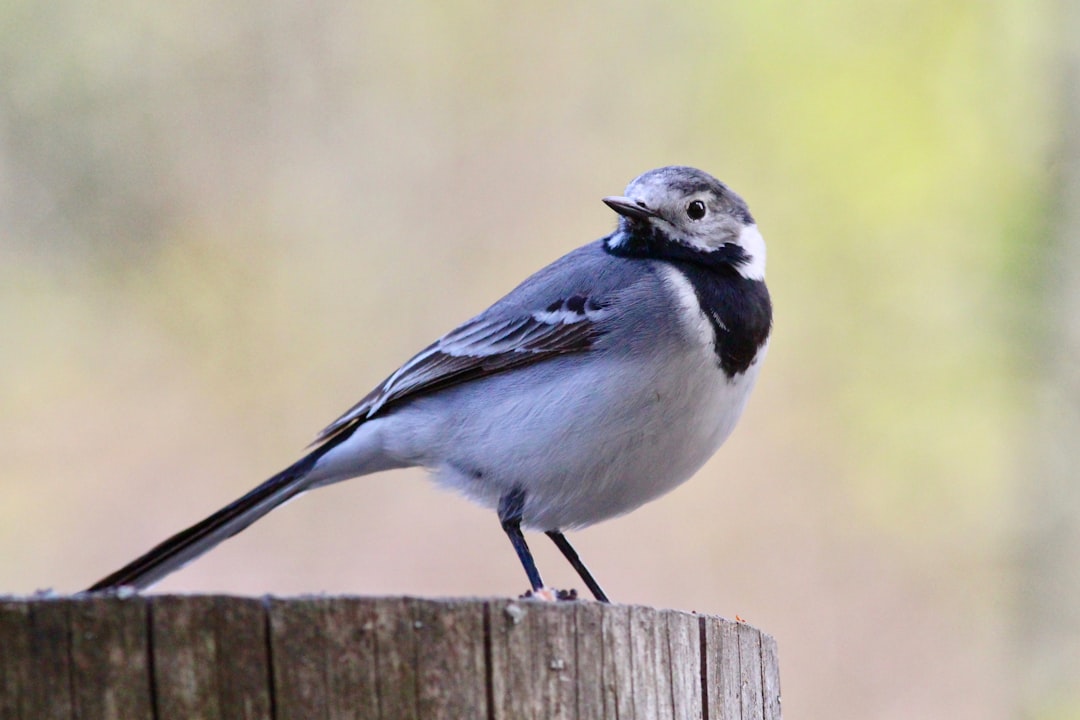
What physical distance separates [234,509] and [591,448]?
1.41m

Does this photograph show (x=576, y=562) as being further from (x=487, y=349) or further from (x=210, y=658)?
(x=210, y=658)

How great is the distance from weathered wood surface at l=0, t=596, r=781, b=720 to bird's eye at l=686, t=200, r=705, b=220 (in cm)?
272

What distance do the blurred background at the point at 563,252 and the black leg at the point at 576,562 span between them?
2.85 metres

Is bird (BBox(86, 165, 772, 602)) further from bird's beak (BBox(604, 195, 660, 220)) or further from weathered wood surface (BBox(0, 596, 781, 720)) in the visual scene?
weathered wood surface (BBox(0, 596, 781, 720))

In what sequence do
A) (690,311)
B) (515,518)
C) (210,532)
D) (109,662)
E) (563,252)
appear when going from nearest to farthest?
(109,662)
(210,532)
(690,311)
(515,518)
(563,252)

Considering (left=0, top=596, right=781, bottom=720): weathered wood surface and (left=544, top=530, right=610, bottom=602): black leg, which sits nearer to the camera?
(left=0, top=596, right=781, bottom=720): weathered wood surface

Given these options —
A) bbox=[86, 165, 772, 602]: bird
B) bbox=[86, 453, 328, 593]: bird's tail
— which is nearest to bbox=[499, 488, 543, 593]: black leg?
bbox=[86, 165, 772, 602]: bird

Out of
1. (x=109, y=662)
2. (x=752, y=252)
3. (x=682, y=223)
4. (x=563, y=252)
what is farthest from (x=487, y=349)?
(x=563, y=252)

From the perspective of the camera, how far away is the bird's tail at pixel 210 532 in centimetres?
405

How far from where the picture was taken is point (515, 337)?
16.0 feet

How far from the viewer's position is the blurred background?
8.42 metres

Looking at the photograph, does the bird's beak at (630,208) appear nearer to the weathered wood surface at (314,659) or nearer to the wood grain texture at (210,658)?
the weathered wood surface at (314,659)

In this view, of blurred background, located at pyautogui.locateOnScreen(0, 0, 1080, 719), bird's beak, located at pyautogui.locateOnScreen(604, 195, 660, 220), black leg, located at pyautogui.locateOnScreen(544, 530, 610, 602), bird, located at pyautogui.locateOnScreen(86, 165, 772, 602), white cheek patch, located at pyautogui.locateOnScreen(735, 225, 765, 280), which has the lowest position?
black leg, located at pyautogui.locateOnScreen(544, 530, 610, 602)

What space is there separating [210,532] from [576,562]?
5.16ft
